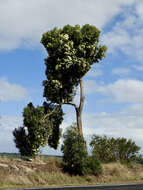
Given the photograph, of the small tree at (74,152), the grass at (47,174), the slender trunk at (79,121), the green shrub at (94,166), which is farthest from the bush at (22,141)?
the green shrub at (94,166)

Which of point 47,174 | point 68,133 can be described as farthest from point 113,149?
point 47,174

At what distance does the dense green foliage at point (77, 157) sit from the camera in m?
27.2

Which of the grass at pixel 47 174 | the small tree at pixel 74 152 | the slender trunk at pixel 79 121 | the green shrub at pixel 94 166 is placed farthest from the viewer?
the slender trunk at pixel 79 121

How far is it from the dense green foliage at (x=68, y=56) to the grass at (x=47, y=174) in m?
7.39

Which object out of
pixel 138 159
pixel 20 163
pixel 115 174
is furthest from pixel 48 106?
pixel 138 159

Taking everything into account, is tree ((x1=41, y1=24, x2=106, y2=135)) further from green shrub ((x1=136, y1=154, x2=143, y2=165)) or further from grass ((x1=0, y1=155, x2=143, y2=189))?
green shrub ((x1=136, y1=154, x2=143, y2=165))

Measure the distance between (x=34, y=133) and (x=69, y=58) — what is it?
8404 millimetres

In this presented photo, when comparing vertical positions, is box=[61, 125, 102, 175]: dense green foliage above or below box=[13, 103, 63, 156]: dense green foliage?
below

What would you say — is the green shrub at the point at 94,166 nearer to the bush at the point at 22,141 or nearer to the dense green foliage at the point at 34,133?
the dense green foliage at the point at 34,133

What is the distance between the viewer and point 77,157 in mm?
27031

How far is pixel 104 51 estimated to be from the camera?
33094mm

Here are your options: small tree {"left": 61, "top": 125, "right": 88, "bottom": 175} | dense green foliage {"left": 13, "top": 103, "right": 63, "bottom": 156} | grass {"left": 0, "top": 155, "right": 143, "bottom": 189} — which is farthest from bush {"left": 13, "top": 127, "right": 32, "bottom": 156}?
small tree {"left": 61, "top": 125, "right": 88, "bottom": 175}

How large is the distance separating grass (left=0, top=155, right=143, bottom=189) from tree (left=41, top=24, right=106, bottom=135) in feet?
16.0

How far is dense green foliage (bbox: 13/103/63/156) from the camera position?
29.7 meters
